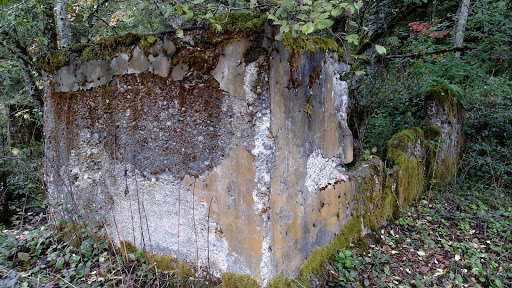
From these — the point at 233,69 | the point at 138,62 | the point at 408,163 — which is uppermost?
the point at 138,62

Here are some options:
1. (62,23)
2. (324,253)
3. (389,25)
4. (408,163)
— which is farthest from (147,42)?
(389,25)

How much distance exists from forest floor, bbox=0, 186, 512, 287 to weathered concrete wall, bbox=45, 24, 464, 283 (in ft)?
0.76

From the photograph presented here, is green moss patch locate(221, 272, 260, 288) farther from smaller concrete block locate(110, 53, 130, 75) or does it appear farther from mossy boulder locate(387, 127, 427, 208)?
mossy boulder locate(387, 127, 427, 208)

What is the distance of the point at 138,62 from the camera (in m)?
2.43

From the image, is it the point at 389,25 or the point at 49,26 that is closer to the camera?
the point at 49,26

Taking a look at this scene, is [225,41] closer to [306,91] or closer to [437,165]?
Result: [306,91]

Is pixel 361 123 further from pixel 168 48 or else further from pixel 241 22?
pixel 168 48

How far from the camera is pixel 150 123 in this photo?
241cm

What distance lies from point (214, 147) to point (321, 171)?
1.03 metres

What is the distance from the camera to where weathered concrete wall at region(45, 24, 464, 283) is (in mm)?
2043

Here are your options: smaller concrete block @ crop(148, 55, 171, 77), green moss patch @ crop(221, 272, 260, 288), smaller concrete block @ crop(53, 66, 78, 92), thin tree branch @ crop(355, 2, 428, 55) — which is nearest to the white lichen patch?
green moss patch @ crop(221, 272, 260, 288)

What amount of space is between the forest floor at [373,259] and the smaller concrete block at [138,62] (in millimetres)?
1480

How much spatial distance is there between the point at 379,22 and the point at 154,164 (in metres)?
5.10

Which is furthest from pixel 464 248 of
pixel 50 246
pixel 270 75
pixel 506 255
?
pixel 50 246
